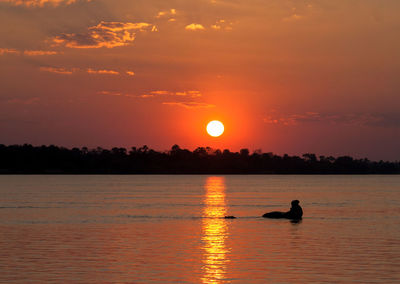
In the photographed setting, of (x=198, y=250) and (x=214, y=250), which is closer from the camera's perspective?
(x=198, y=250)

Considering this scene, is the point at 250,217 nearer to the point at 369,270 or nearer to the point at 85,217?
the point at 85,217

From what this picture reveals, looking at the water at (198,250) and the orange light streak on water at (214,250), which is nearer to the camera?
the water at (198,250)

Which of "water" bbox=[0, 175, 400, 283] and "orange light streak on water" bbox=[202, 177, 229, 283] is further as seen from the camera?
"orange light streak on water" bbox=[202, 177, 229, 283]

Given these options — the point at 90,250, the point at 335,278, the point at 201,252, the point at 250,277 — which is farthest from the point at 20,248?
the point at 335,278

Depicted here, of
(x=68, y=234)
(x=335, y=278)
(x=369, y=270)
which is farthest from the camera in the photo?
(x=68, y=234)

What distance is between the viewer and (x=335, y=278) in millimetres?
35156

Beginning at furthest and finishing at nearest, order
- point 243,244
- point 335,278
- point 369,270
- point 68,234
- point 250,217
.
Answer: point 250,217, point 68,234, point 243,244, point 369,270, point 335,278

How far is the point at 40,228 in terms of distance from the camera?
63438 mm

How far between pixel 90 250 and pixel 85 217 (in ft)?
112

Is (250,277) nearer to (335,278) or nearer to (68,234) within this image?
(335,278)

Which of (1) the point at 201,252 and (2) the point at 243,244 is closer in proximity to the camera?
(1) the point at 201,252

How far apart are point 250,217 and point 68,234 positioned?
93.5 feet

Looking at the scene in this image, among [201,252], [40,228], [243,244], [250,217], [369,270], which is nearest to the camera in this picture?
[369,270]

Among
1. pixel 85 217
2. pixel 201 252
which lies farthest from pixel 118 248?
pixel 85 217
